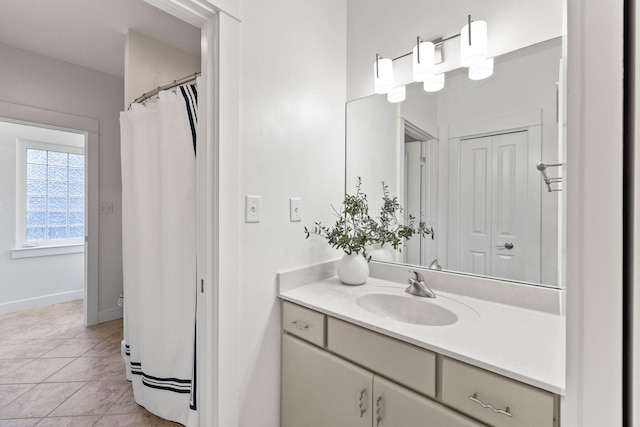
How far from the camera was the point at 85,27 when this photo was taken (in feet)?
7.55

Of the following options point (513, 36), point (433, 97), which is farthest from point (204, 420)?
point (513, 36)

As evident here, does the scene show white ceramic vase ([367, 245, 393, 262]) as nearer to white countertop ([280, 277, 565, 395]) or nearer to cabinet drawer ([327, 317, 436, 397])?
white countertop ([280, 277, 565, 395])

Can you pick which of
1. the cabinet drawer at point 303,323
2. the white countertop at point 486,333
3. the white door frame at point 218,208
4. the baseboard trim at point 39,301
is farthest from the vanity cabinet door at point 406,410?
the baseboard trim at point 39,301

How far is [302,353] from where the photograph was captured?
1340 mm

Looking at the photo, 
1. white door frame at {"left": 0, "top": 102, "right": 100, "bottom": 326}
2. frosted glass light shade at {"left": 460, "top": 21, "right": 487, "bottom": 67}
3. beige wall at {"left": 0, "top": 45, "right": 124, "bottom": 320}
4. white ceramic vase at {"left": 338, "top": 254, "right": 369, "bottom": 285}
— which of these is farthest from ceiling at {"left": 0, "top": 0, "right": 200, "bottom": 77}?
white ceramic vase at {"left": 338, "top": 254, "right": 369, "bottom": 285}

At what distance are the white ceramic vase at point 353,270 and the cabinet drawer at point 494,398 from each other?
0.70 meters

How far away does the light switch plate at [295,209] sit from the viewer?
1508 mm

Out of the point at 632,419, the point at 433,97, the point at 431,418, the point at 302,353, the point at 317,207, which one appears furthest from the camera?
the point at 317,207

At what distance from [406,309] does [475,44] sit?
1.25 meters

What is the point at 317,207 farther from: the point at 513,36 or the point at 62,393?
the point at 62,393

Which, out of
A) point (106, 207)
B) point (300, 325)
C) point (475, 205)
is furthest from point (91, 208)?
point (475, 205)

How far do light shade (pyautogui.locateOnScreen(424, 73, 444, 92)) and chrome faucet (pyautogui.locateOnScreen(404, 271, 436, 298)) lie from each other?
94 centimetres

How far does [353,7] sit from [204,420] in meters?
2.35

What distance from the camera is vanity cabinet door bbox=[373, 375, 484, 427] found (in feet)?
2.94
